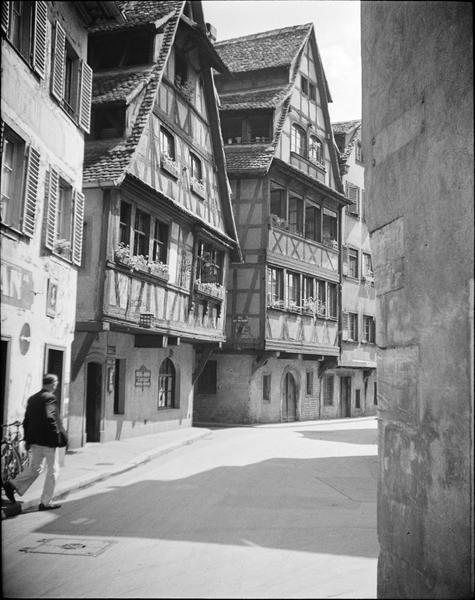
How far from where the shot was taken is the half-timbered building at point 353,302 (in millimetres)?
31531

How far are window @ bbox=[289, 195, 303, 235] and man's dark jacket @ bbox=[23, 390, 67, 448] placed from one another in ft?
63.9

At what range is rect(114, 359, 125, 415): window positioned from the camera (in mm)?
17891

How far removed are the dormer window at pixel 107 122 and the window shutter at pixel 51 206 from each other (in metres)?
5.52

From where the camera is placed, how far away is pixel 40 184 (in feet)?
36.5

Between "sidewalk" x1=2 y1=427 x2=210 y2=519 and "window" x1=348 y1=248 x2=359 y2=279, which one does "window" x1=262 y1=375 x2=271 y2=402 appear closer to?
"sidewalk" x1=2 y1=427 x2=210 y2=519

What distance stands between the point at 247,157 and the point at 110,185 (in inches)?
437

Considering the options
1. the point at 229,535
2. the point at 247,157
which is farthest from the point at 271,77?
the point at 229,535

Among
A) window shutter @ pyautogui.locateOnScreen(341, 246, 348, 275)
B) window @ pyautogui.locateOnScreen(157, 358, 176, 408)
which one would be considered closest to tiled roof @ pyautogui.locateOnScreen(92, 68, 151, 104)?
window @ pyautogui.locateOnScreen(157, 358, 176, 408)

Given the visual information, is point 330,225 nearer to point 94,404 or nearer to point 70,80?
point 94,404

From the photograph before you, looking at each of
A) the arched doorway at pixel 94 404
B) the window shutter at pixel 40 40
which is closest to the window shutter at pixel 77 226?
the window shutter at pixel 40 40

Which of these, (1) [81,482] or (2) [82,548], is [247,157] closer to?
(1) [81,482]

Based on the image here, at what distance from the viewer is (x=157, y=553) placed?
639 centimetres

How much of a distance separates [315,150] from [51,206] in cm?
1880

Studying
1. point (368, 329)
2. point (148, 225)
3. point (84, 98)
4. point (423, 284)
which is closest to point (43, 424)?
point (423, 284)
